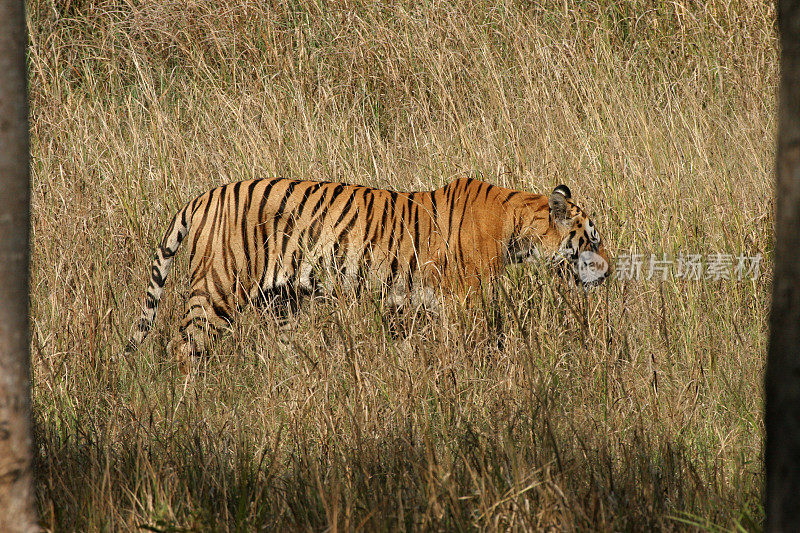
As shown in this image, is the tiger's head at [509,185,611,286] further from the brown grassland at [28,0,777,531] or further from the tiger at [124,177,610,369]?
the brown grassland at [28,0,777,531]

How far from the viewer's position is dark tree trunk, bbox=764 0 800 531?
1202 mm

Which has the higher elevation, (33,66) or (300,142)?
(33,66)

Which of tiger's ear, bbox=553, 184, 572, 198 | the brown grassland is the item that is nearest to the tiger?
tiger's ear, bbox=553, 184, 572, 198

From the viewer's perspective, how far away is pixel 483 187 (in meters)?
4.29

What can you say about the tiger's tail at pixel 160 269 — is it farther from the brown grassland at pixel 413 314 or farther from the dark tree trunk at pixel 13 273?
the dark tree trunk at pixel 13 273

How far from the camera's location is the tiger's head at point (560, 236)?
4.09m

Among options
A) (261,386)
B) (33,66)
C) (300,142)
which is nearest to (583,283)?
(261,386)

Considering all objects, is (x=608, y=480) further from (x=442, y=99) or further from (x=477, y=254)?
(x=442, y=99)

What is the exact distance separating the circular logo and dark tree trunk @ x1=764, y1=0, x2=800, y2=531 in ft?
9.08

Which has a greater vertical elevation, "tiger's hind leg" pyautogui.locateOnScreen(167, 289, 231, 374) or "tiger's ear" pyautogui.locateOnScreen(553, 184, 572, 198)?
"tiger's ear" pyautogui.locateOnScreen(553, 184, 572, 198)

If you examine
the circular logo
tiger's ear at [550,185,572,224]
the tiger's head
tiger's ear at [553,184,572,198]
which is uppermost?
tiger's ear at [553,184,572,198]

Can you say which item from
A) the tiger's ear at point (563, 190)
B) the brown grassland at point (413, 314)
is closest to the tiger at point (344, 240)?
the tiger's ear at point (563, 190)

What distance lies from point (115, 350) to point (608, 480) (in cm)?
225

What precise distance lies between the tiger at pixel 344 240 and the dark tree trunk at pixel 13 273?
2169mm
